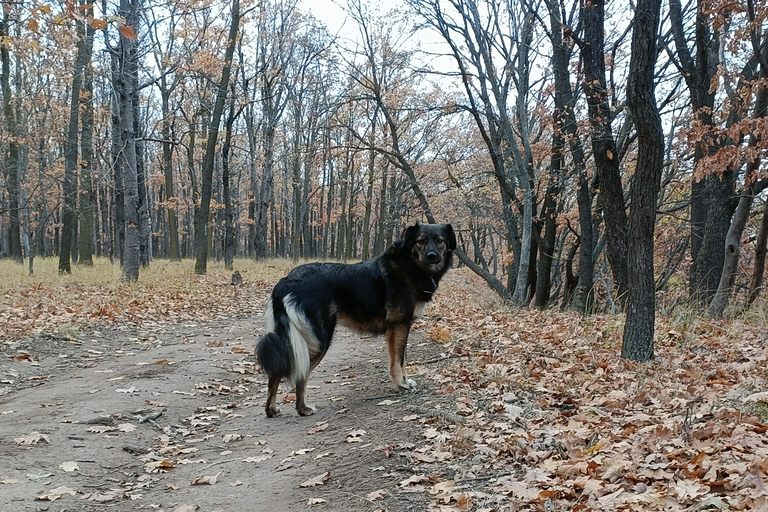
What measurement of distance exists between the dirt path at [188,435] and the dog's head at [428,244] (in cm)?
145

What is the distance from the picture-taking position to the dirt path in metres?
3.72

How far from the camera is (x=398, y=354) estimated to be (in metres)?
5.82

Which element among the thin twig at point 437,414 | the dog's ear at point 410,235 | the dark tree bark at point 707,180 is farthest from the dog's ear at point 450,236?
the dark tree bark at point 707,180

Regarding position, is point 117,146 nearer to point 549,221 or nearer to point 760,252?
point 549,221

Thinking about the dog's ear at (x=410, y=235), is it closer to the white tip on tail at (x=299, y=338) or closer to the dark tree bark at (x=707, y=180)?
the white tip on tail at (x=299, y=338)

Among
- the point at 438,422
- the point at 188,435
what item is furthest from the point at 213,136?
the point at 438,422

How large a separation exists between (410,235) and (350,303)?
3.57 ft

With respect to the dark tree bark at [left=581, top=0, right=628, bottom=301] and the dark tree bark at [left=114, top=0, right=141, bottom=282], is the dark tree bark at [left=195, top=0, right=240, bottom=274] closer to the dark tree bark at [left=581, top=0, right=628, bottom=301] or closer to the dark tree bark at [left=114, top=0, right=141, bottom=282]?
the dark tree bark at [left=114, top=0, right=141, bottom=282]

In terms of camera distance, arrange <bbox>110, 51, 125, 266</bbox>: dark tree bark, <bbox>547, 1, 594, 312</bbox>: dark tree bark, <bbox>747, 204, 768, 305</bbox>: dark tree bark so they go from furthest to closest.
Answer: <bbox>110, 51, 125, 266</bbox>: dark tree bark
<bbox>547, 1, 594, 312</bbox>: dark tree bark
<bbox>747, 204, 768, 305</bbox>: dark tree bark

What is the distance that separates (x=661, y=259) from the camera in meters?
19.2

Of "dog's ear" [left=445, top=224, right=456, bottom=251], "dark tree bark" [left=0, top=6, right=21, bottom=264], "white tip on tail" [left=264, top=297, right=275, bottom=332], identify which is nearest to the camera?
"white tip on tail" [left=264, top=297, right=275, bottom=332]

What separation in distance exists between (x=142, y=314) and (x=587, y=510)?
32.7 ft

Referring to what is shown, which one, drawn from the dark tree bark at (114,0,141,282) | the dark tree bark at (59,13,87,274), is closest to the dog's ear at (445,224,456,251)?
the dark tree bark at (114,0,141,282)

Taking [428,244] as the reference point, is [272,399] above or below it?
below
